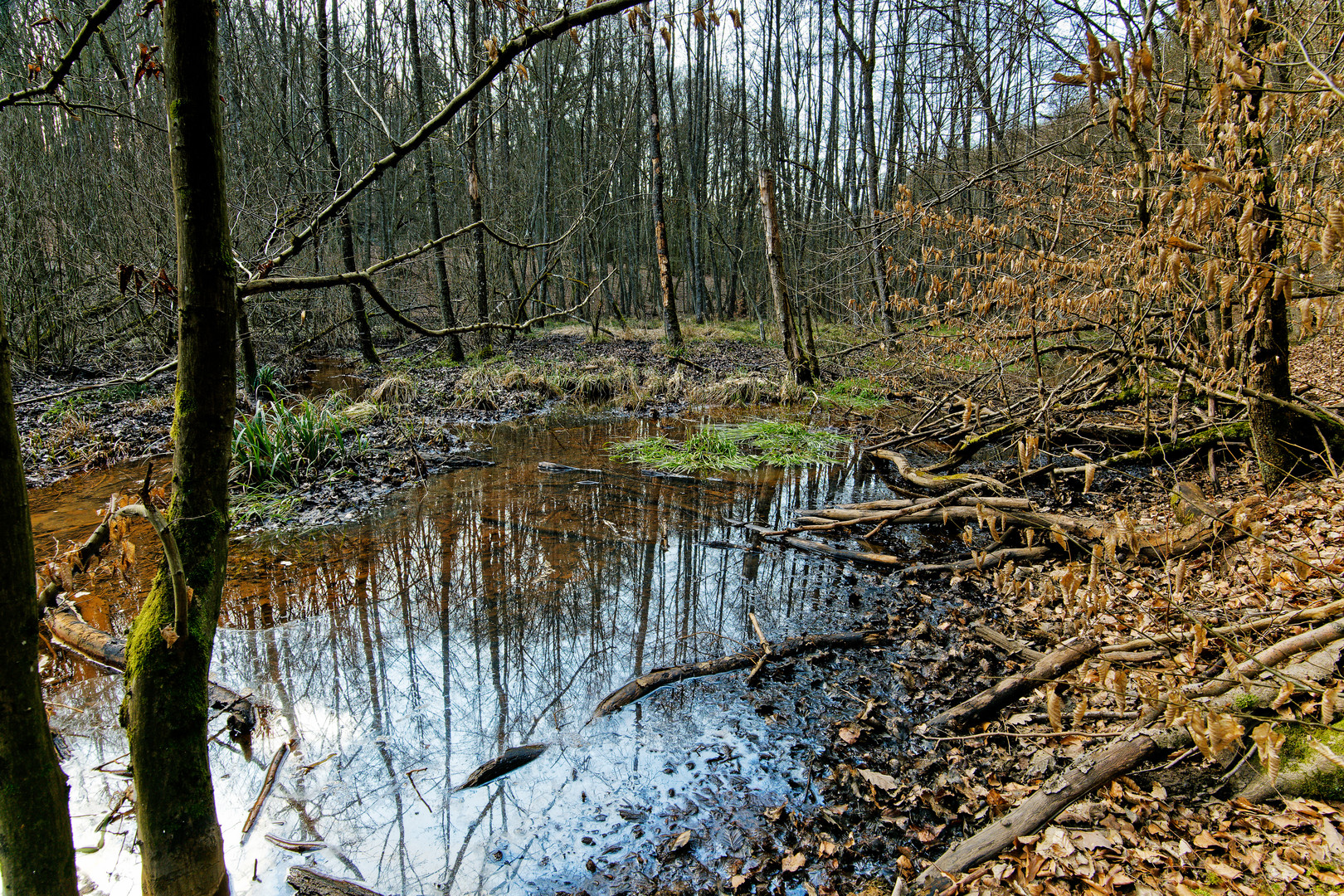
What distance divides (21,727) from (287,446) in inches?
269

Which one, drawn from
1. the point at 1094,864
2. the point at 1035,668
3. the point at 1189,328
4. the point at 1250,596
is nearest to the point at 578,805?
the point at 1094,864

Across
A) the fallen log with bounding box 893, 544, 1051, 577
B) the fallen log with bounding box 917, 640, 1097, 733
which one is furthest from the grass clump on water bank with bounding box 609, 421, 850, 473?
the fallen log with bounding box 917, 640, 1097, 733

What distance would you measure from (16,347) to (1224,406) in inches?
656

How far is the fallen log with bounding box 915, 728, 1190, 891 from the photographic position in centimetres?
237

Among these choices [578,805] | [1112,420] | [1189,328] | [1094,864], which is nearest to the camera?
[1094,864]

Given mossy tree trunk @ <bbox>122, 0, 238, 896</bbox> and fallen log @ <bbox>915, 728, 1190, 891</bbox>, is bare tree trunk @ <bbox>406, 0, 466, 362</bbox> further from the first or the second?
fallen log @ <bbox>915, 728, 1190, 891</bbox>

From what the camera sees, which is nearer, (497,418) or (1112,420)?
(1112,420)

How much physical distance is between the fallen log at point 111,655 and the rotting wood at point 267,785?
0.29 m

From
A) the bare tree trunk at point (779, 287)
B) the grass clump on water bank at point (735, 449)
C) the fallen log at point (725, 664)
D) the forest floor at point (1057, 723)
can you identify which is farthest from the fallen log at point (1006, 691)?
the bare tree trunk at point (779, 287)

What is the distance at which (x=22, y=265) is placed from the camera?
1061 centimetres

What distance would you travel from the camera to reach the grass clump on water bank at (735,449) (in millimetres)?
8406

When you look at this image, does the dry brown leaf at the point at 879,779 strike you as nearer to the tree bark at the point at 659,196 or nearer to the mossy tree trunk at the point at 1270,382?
the mossy tree trunk at the point at 1270,382

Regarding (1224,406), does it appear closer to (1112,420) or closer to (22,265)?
(1112,420)

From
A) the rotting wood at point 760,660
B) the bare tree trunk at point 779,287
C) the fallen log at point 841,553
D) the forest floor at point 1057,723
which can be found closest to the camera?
the forest floor at point 1057,723
